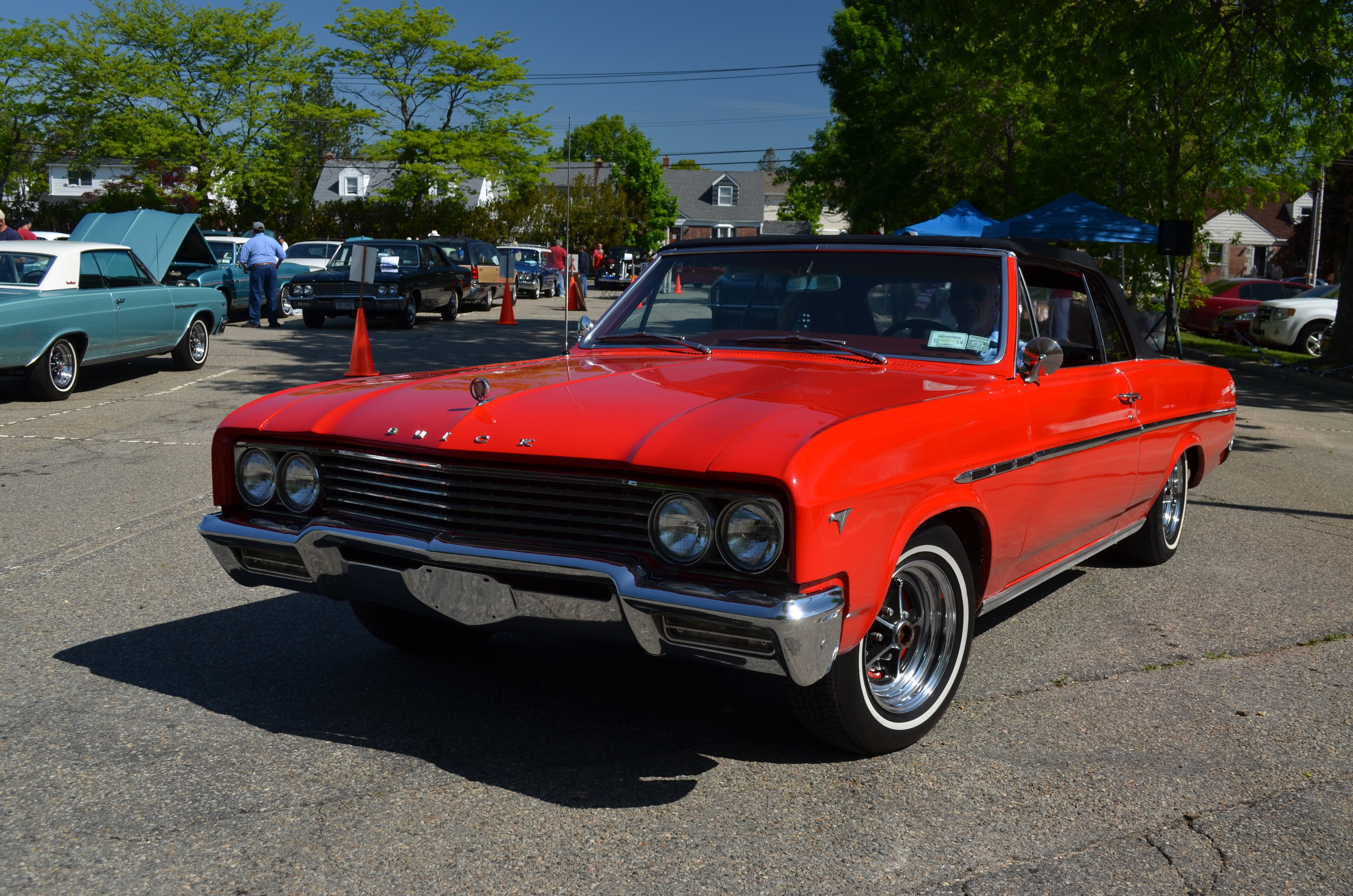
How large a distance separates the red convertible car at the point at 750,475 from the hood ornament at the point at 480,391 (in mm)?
13

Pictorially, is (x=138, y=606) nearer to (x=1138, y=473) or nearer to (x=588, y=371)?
(x=588, y=371)

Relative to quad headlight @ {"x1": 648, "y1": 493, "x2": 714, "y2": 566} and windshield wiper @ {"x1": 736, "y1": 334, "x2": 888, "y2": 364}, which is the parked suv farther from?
quad headlight @ {"x1": 648, "y1": 493, "x2": 714, "y2": 566}

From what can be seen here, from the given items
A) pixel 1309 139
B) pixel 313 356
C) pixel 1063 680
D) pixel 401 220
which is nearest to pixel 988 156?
pixel 1309 139

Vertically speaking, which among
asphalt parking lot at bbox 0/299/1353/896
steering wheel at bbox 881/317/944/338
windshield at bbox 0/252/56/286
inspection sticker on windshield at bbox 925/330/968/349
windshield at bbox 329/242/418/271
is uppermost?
windshield at bbox 329/242/418/271

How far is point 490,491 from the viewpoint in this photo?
3.35 meters

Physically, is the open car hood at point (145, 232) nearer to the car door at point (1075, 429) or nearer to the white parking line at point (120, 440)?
the white parking line at point (120, 440)

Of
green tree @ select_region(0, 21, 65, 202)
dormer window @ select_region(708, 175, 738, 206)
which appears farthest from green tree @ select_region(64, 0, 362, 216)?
dormer window @ select_region(708, 175, 738, 206)

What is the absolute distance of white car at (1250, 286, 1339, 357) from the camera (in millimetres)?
21922

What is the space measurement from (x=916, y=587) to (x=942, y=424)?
0.52 meters

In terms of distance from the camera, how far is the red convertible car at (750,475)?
120 inches

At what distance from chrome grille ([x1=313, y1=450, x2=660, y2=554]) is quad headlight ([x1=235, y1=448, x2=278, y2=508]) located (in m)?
0.24

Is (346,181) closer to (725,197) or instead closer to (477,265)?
(725,197)

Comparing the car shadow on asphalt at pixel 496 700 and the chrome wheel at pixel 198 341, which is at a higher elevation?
the chrome wheel at pixel 198 341

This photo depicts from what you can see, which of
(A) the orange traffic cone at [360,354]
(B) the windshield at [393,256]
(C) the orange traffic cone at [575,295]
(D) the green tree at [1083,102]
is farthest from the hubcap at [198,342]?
(D) the green tree at [1083,102]
